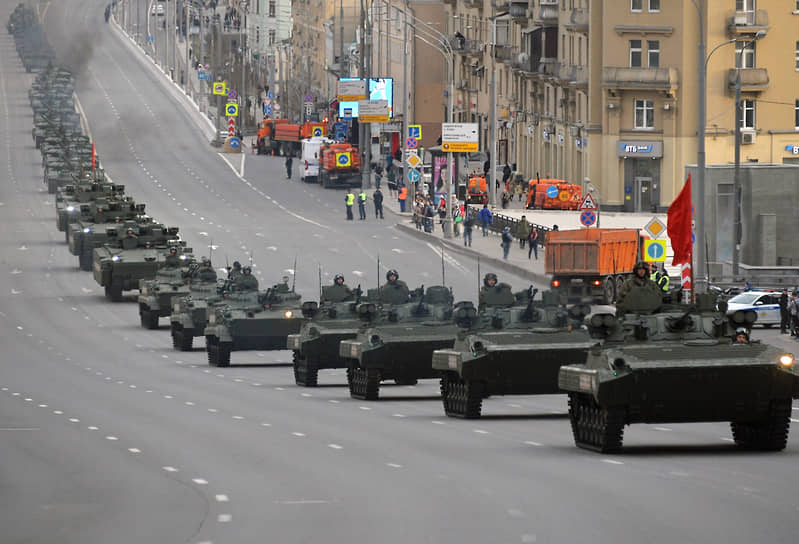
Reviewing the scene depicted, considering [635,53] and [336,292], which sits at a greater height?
[635,53]

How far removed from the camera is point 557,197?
8512 cm

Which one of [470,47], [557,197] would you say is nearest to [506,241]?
[557,197]

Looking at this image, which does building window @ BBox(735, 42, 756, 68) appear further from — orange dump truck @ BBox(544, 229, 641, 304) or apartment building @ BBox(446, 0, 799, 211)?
orange dump truck @ BBox(544, 229, 641, 304)

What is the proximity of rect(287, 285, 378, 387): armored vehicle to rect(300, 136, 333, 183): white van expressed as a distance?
67.1 meters

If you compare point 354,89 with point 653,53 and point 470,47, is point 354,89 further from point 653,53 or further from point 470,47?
point 653,53

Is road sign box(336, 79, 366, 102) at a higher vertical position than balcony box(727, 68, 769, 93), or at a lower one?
higher

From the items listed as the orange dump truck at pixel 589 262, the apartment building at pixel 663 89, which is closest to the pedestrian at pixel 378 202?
the apartment building at pixel 663 89

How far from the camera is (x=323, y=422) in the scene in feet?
88.1

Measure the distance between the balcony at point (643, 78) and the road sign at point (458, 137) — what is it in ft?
22.2

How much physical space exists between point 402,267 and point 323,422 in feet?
128

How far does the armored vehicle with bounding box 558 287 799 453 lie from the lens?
21062 millimetres

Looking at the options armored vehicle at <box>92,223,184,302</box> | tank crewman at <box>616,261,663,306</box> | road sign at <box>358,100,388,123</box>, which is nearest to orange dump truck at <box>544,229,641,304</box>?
armored vehicle at <box>92,223,184,302</box>

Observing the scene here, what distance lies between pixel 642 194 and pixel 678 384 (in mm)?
66445

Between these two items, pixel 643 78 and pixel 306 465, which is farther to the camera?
pixel 643 78
